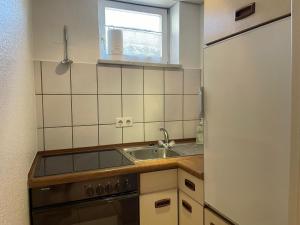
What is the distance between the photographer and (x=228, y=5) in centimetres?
99

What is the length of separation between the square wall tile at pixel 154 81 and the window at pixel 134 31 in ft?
0.46

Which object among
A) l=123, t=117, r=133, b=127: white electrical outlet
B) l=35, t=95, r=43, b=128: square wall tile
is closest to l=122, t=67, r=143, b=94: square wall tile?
l=123, t=117, r=133, b=127: white electrical outlet

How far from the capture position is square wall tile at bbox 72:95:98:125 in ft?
5.64

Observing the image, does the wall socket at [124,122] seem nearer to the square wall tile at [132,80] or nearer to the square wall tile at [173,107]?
the square wall tile at [132,80]

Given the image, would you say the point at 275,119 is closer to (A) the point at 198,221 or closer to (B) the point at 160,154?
(A) the point at 198,221

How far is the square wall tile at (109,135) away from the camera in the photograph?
5.91ft

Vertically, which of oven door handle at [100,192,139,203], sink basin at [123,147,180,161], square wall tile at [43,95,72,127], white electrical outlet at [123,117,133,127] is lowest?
oven door handle at [100,192,139,203]

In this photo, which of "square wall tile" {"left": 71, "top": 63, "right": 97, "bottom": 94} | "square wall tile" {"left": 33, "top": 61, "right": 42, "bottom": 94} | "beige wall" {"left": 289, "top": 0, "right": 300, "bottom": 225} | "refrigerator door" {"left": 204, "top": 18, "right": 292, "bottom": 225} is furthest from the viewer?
"square wall tile" {"left": 71, "top": 63, "right": 97, "bottom": 94}

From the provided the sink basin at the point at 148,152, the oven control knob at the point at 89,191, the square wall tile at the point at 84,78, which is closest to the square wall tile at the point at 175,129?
the sink basin at the point at 148,152

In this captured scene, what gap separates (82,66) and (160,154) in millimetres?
895

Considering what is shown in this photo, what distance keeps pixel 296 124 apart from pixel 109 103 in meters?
1.38

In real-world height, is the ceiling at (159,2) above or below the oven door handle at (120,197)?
above

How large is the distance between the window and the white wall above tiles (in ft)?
0.53

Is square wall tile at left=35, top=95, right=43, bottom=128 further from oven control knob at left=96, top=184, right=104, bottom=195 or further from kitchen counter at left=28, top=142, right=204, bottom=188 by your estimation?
oven control knob at left=96, top=184, right=104, bottom=195
